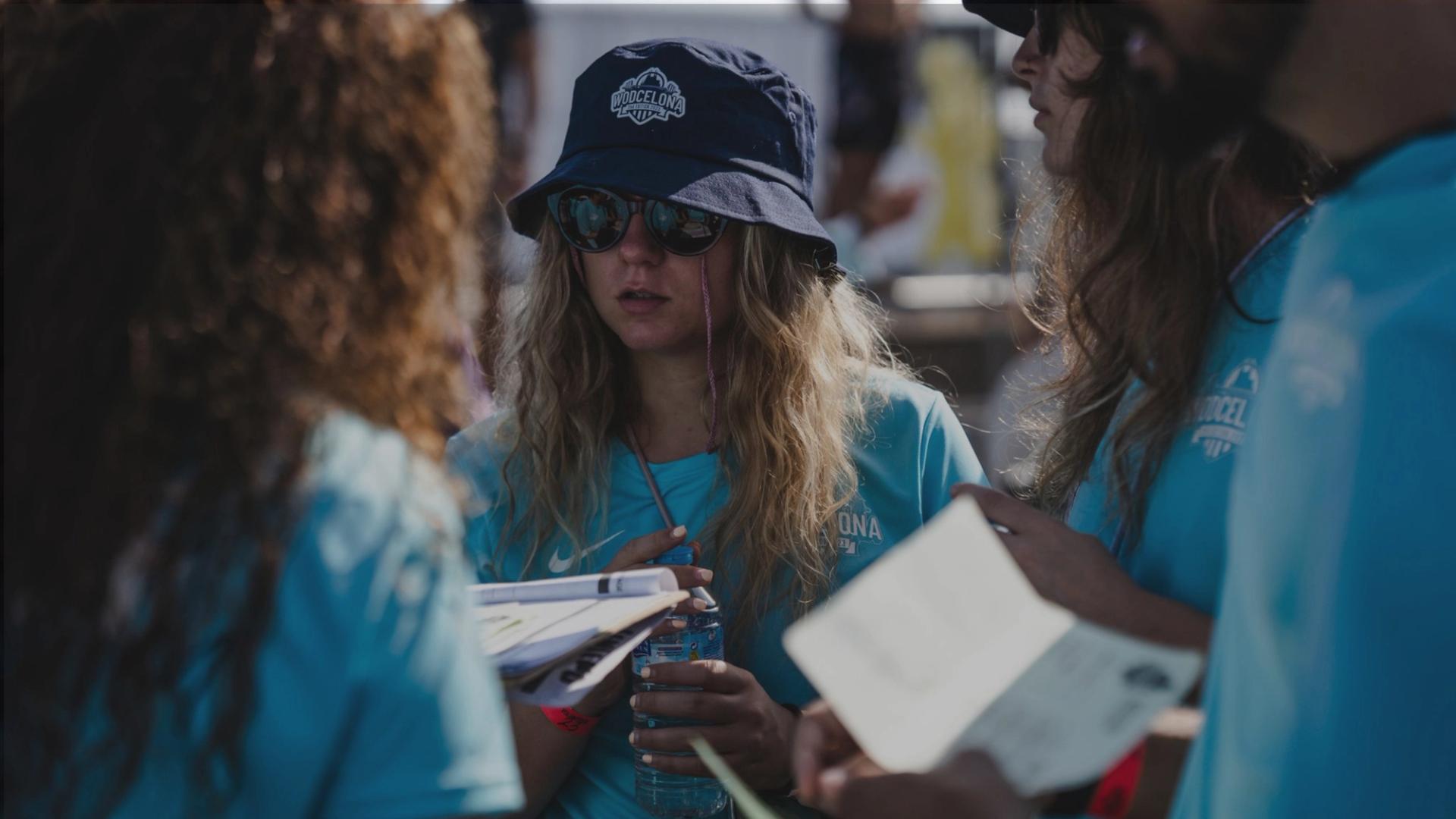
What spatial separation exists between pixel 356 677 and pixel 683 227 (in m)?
1.56

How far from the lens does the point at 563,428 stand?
8.50 ft

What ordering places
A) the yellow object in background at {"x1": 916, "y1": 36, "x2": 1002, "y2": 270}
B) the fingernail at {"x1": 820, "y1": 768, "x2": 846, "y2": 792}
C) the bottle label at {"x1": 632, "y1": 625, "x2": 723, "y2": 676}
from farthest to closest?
the yellow object in background at {"x1": 916, "y1": 36, "x2": 1002, "y2": 270} < the bottle label at {"x1": 632, "y1": 625, "x2": 723, "y2": 676} < the fingernail at {"x1": 820, "y1": 768, "x2": 846, "y2": 792}

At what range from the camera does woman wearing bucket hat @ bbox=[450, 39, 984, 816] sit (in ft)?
7.94

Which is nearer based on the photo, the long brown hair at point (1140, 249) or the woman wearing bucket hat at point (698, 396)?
the long brown hair at point (1140, 249)

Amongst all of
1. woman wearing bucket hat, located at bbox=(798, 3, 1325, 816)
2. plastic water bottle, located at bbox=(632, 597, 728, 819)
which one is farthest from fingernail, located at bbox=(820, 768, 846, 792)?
plastic water bottle, located at bbox=(632, 597, 728, 819)

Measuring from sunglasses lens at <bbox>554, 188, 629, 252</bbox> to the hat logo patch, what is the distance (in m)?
0.17

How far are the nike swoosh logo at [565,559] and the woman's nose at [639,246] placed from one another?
57 cm

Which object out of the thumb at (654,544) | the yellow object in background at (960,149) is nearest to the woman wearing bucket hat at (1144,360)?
the thumb at (654,544)

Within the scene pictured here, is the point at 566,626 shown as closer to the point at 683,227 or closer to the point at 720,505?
the point at 720,505

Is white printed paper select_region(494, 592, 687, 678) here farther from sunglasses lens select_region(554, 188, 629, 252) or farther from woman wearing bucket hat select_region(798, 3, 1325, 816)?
sunglasses lens select_region(554, 188, 629, 252)

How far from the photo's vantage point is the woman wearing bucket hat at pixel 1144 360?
144cm

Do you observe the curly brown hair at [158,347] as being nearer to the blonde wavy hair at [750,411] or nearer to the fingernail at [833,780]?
the fingernail at [833,780]

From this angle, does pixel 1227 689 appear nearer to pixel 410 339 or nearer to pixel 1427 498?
pixel 1427 498

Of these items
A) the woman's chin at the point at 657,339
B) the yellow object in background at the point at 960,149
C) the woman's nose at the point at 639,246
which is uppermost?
the woman's nose at the point at 639,246
